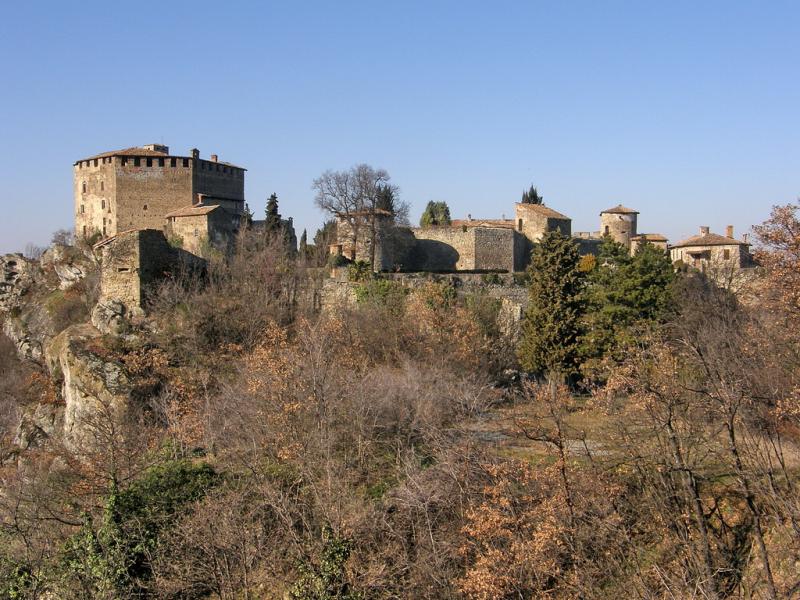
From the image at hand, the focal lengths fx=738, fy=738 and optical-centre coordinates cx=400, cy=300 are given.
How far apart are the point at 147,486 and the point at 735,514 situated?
12630mm

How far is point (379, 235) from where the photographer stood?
1507 inches

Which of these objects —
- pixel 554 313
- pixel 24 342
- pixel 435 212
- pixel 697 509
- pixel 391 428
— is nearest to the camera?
pixel 697 509

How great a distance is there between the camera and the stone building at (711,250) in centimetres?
4381

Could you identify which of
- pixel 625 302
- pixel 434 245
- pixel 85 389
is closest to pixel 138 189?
pixel 434 245

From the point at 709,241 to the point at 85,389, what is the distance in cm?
3734

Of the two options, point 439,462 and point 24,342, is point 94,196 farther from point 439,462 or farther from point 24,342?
point 439,462

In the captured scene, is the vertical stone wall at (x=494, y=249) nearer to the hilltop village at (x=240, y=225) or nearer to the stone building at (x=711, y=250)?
the hilltop village at (x=240, y=225)

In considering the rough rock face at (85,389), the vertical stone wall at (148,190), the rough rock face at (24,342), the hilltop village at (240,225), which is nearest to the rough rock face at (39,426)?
the rough rock face at (85,389)

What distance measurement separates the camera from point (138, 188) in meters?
46.0

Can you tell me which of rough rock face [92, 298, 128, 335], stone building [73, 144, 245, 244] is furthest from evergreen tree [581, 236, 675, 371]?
stone building [73, 144, 245, 244]

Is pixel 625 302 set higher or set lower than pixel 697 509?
higher

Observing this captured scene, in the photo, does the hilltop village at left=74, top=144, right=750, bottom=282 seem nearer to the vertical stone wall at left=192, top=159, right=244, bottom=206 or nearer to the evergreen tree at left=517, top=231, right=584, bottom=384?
the vertical stone wall at left=192, top=159, right=244, bottom=206

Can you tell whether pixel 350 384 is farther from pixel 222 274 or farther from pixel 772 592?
pixel 222 274

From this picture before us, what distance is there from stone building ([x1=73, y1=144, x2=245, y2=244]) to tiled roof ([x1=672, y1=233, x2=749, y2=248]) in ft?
94.6
